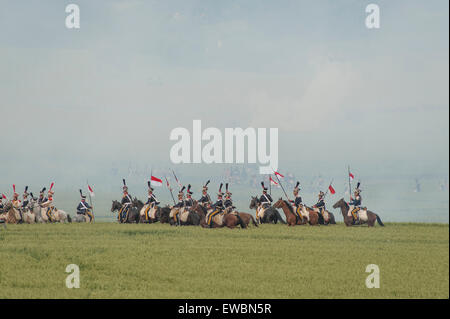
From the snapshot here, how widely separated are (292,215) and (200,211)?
20.1ft

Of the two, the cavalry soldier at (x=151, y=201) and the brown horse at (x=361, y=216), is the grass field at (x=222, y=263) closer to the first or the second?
the brown horse at (x=361, y=216)

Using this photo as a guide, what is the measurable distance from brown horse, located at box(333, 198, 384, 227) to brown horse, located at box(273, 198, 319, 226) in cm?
159

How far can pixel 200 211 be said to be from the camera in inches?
1620

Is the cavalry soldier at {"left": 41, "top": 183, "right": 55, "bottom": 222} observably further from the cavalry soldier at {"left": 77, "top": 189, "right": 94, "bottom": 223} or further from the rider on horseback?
the rider on horseback

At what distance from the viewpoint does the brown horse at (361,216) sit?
131 ft

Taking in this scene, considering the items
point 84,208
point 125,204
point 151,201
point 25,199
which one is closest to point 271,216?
point 151,201

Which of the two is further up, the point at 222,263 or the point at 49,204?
the point at 49,204

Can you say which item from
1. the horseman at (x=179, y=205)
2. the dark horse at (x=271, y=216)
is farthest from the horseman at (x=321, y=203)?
the horseman at (x=179, y=205)

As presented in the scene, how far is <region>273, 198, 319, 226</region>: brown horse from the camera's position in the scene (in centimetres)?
3950

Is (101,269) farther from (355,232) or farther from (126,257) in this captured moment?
(355,232)

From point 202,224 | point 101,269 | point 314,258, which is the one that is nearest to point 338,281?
point 314,258

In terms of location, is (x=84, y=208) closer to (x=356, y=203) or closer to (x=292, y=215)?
(x=292, y=215)
